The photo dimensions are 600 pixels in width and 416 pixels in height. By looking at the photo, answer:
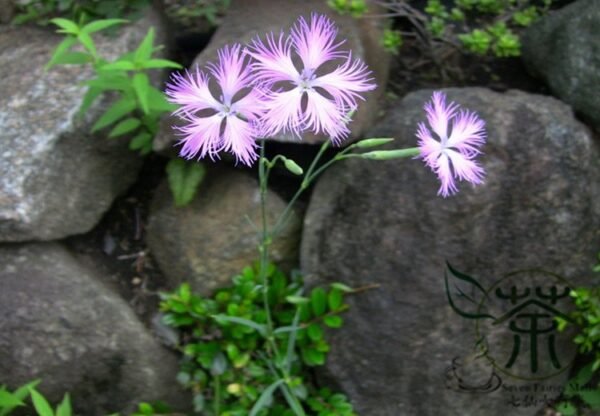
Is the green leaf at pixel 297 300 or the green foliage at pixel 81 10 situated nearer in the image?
the green leaf at pixel 297 300

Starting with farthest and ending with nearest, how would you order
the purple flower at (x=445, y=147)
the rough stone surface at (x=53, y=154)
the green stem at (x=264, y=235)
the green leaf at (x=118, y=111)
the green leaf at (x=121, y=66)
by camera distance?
the rough stone surface at (x=53, y=154)
the green leaf at (x=118, y=111)
the green leaf at (x=121, y=66)
the green stem at (x=264, y=235)
the purple flower at (x=445, y=147)

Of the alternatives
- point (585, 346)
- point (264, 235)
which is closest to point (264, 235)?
point (264, 235)

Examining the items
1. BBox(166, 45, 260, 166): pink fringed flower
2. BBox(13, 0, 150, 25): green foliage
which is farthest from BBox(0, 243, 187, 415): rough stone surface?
BBox(166, 45, 260, 166): pink fringed flower

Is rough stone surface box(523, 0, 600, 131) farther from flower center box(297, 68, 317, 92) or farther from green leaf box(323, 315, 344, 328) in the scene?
flower center box(297, 68, 317, 92)

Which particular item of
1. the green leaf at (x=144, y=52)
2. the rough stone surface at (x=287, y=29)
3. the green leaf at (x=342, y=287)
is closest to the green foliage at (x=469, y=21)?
the rough stone surface at (x=287, y=29)

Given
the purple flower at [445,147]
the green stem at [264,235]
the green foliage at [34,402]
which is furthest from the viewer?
the green foliage at [34,402]

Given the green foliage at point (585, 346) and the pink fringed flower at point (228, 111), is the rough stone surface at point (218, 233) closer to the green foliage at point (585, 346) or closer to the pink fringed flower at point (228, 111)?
the green foliage at point (585, 346)

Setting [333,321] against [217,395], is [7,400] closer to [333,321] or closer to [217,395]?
[217,395]
